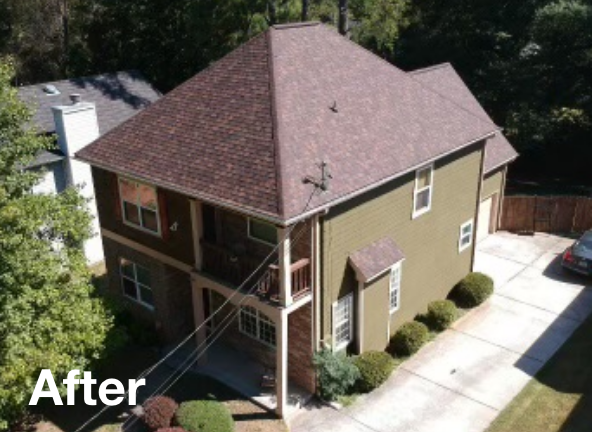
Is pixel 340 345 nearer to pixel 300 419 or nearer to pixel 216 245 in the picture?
pixel 300 419

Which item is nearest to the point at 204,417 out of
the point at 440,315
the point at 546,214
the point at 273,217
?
the point at 273,217

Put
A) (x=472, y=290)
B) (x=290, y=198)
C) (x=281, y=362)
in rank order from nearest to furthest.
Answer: (x=290, y=198), (x=281, y=362), (x=472, y=290)

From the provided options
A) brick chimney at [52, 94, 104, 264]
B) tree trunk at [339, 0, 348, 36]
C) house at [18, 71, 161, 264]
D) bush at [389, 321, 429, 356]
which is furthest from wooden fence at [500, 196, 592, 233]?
brick chimney at [52, 94, 104, 264]

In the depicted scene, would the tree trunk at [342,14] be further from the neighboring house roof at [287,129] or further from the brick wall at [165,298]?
the brick wall at [165,298]

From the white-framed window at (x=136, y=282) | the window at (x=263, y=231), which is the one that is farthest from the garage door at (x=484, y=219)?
the white-framed window at (x=136, y=282)

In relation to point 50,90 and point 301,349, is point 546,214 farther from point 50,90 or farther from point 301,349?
point 50,90

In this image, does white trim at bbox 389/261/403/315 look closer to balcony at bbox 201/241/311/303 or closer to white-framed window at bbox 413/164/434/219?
white-framed window at bbox 413/164/434/219

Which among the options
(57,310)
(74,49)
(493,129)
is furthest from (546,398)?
(74,49)
